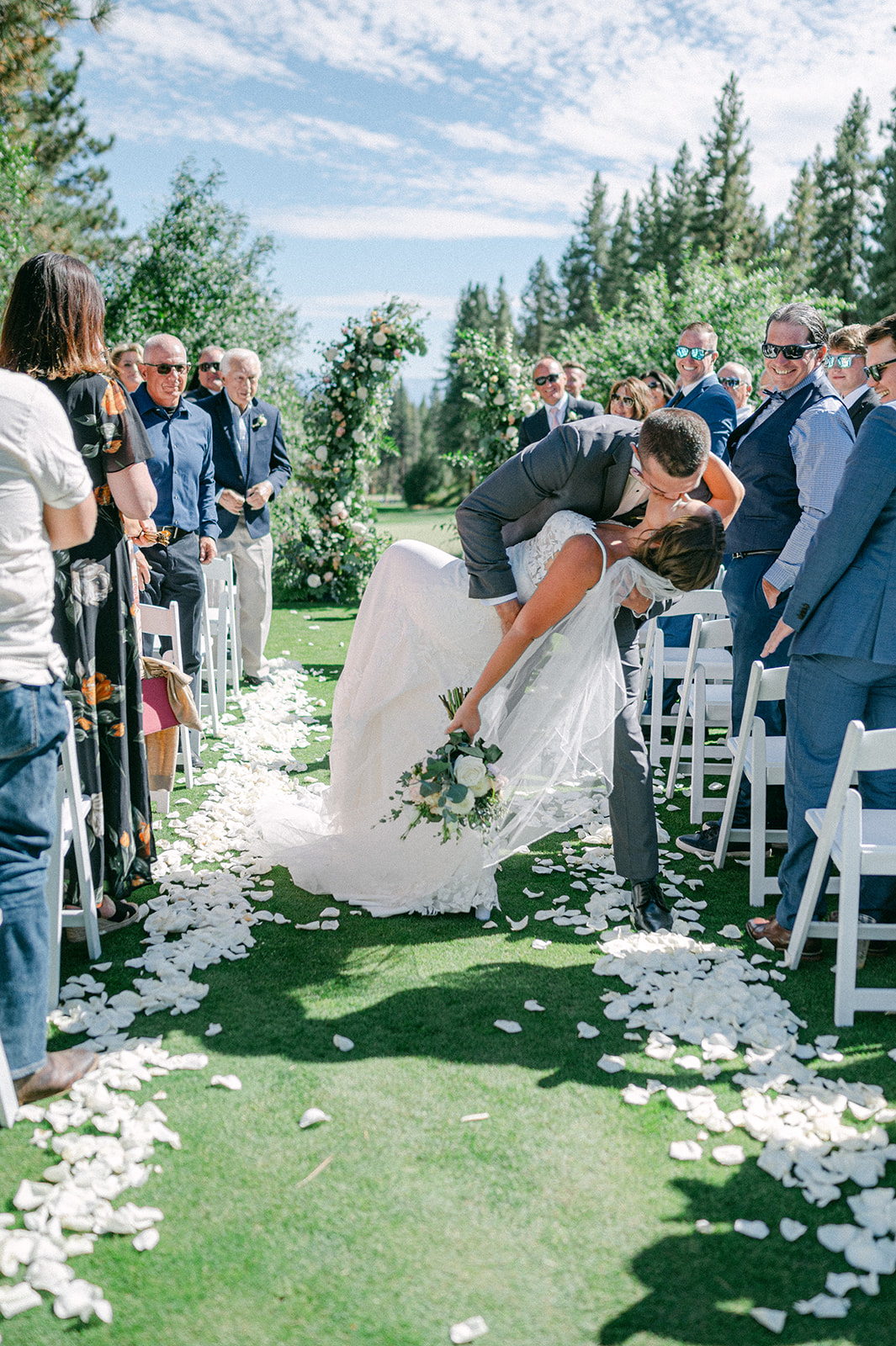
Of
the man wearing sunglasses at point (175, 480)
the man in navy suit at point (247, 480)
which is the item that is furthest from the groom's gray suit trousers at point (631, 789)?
the man in navy suit at point (247, 480)

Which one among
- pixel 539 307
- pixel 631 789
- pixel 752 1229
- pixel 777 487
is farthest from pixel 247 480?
pixel 539 307

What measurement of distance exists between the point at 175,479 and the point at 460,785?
10.5 ft

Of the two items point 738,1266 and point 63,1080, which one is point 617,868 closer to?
point 738,1266

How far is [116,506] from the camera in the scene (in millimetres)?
3348

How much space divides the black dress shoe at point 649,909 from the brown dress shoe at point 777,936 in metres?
0.31

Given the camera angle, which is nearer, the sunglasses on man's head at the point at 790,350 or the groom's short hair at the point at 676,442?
the groom's short hair at the point at 676,442

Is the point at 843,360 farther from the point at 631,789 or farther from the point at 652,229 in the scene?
the point at 652,229

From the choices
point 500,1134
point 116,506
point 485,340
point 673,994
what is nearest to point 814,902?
point 673,994

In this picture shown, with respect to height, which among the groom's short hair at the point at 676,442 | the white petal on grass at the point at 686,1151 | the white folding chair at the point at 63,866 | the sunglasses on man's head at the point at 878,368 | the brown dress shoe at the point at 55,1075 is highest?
the sunglasses on man's head at the point at 878,368

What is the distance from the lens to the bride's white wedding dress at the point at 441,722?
3414 millimetres

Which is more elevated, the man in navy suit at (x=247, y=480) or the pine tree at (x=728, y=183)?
the pine tree at (x=728, y=183)

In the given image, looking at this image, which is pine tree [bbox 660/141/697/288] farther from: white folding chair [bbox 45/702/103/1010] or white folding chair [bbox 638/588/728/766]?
white folding chair [bbox 45/702/103/1010]

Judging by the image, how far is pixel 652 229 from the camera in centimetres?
4822

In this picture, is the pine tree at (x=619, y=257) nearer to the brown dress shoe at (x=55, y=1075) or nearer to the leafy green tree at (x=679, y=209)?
the leafy green tree at (x=679, y=209)
